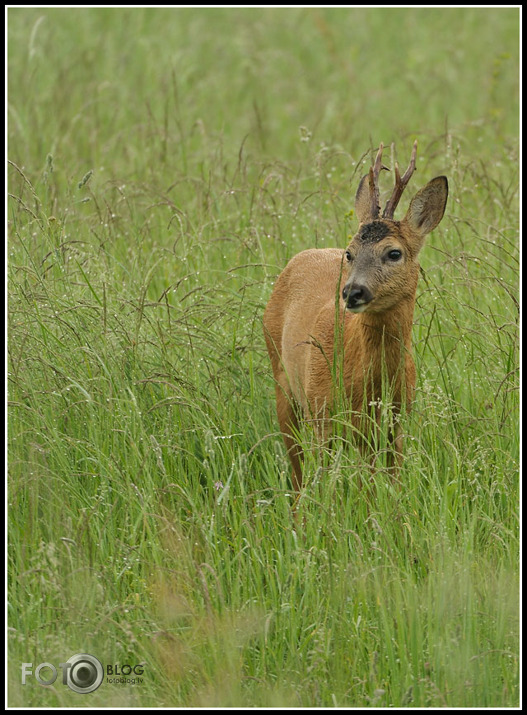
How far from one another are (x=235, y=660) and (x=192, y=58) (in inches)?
322

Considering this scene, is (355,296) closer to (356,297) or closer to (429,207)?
(356,297)

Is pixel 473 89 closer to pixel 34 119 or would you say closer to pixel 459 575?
pixel 34 119

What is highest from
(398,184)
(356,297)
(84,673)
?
(398,184)

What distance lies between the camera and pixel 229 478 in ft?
12.2

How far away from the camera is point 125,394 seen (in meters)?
4.16

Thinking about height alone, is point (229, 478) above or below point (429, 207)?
below

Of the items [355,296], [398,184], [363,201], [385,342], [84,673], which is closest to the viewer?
[84,673]

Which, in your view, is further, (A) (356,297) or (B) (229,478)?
(A) (356,297)

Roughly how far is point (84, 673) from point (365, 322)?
176cm

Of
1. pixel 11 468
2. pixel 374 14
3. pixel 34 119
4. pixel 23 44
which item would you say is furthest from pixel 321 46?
pixel 11 468

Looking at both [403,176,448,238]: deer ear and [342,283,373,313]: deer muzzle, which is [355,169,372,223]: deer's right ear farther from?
[342,283,373,313]: deer muzzle

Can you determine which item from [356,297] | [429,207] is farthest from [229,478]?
[429,207]

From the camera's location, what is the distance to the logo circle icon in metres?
3.16

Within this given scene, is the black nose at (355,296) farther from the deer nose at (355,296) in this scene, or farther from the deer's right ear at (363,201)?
the deer's right ear at (363,201)
